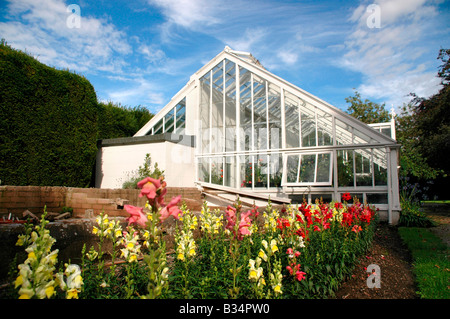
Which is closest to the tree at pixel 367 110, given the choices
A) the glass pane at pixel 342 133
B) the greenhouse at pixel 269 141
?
the greenhouse at pixel 269 141

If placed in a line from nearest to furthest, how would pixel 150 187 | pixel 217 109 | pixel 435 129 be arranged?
pixel 150 187
pixel 217 109
pixel 435 129

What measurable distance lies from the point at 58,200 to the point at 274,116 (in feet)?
25.6

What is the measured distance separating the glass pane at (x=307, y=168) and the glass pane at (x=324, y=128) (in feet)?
2.05

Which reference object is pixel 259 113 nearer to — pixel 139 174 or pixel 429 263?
pixel 139 174

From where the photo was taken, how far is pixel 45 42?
17.9ft

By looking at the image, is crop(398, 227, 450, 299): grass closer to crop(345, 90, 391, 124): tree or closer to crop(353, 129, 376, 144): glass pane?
crop(353, 129, 376, 144): glass pane

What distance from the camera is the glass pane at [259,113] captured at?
10.1 meters

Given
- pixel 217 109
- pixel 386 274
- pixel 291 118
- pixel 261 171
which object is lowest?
pixel 386 274

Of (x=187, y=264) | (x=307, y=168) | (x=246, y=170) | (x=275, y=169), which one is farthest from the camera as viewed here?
(x=246, y=170)

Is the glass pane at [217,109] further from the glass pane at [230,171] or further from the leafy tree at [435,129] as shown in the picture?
the leafy tree at [435,129]

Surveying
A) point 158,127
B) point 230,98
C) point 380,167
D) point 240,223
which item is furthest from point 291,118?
point 240,223

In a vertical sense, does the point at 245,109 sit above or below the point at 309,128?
above

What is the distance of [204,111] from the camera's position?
11.4m
